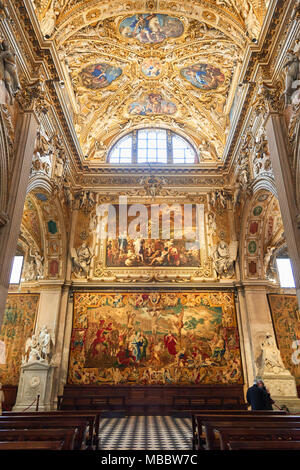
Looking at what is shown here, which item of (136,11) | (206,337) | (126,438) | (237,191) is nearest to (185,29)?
(136,11)

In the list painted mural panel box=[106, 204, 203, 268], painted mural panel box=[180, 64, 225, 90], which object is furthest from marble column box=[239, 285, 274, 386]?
painted mural panel box=[180, 64, 225, 90]

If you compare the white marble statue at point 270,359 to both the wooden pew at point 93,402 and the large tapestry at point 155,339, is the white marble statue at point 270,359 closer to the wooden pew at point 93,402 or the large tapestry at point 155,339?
the large tapestry at point 155,339

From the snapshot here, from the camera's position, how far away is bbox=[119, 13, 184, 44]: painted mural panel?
13211 millimetres

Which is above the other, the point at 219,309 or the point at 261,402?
the point at 219,309

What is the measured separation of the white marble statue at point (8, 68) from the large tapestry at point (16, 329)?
35.4 ft

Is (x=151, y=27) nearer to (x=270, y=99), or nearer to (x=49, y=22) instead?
(x=49, y=22)

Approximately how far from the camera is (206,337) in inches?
591

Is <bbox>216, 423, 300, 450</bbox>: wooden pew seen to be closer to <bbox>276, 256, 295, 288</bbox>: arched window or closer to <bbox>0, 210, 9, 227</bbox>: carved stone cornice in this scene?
<bbox>0, 210, 9, 227</bbox>: carved stone cornice

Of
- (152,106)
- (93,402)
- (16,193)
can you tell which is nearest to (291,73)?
(16,193)

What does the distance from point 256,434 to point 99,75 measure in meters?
15.8

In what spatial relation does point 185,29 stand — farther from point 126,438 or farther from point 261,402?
point 126,438

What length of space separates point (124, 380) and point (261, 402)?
290 inches

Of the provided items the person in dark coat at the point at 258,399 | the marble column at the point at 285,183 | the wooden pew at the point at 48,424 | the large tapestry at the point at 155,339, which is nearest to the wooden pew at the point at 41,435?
the wooden pew at the point at 48,424

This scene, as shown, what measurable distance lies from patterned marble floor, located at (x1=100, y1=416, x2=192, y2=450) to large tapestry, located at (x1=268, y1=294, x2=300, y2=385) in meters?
6.08
